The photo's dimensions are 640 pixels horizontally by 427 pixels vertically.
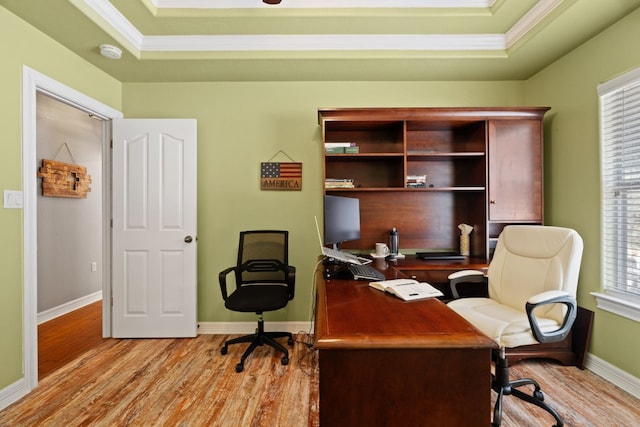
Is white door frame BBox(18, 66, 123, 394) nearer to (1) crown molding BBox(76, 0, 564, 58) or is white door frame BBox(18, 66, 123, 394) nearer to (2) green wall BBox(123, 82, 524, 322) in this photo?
(1) crown molding BBox(76, 0, 564, 58)

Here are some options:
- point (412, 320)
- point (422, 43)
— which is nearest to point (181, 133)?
point (422, 43)

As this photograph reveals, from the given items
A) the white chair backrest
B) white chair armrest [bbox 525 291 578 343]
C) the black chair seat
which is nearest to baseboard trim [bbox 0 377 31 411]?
the black chair seat

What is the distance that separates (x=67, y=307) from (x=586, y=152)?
18.1 ft

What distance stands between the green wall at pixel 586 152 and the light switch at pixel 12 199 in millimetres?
4128

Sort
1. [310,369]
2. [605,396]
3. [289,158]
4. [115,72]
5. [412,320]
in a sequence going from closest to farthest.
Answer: [412,320] → [605,396] → [310,369] → [115,72] → [289,158]

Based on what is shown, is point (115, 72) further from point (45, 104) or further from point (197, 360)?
point (197, 360)

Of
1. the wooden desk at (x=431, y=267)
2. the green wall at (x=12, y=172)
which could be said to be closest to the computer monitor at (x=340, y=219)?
the wooden desk at (x=431, y=267)

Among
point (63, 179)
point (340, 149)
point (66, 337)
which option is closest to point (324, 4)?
point (340, 149)

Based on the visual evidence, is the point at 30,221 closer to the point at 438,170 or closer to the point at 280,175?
the point at 280,175

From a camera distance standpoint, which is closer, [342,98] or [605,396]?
[605,396]

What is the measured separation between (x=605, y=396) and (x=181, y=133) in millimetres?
3852

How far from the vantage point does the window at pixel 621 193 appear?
6.84 ft

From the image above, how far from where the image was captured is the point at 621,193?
7.16ft

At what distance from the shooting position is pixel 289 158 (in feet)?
10.1
